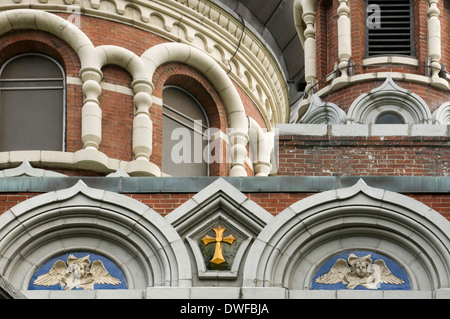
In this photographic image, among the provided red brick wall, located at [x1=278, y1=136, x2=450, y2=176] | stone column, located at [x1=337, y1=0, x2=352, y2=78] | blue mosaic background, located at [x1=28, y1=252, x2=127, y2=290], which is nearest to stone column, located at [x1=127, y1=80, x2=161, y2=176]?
stone column, located at [x1=337, y1=0, x2=352, y2=78]

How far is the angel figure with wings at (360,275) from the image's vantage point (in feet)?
115

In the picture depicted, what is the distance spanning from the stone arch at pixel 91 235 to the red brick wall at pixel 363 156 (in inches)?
192

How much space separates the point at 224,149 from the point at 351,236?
1201 cm

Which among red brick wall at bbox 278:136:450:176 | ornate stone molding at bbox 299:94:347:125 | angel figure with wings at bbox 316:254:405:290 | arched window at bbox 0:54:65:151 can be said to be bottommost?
angel figure with wings at bbox 316:254:405:290

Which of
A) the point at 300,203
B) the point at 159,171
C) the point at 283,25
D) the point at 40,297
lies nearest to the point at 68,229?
the point at 40,297

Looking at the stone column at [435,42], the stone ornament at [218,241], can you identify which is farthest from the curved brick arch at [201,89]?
the stone ornament at [218,241]

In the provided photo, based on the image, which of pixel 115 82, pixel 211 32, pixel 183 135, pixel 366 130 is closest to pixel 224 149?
pixel 183 135

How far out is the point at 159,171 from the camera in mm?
44469

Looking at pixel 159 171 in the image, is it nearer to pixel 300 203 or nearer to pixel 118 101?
pixel 118 101

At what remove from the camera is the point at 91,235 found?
3544 cm

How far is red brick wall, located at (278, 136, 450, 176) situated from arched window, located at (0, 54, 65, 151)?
22.6 feet

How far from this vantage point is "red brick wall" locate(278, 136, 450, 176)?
1549 inches

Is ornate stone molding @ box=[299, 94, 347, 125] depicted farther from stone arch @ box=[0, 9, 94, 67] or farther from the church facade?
stone arch @ box=[0, 9, 94, 67]

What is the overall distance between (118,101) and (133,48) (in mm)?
1514
